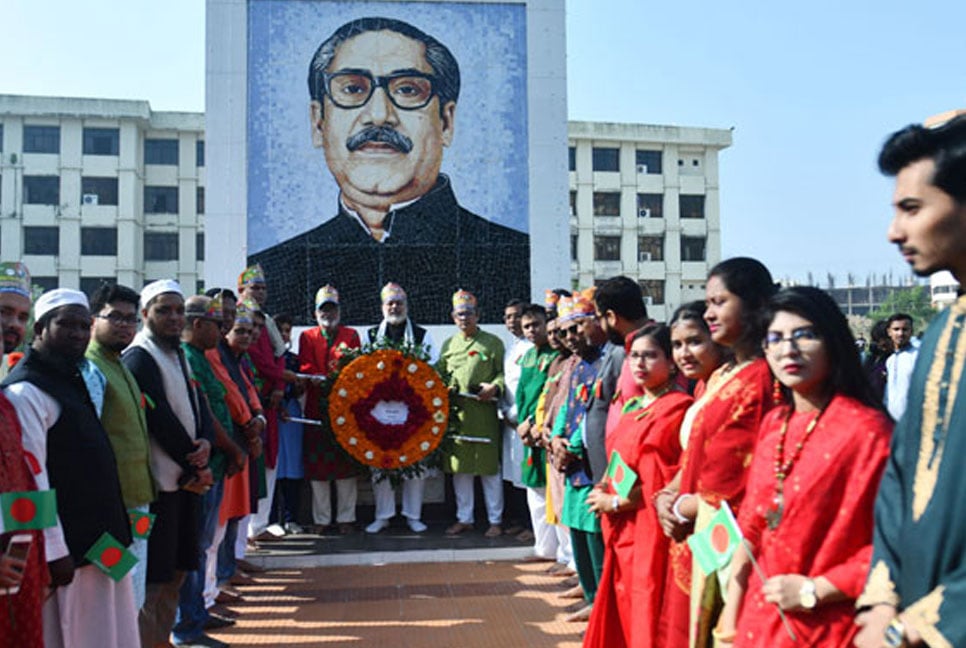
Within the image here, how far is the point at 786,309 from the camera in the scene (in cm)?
242

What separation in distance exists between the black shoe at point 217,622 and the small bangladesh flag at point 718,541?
11.9ft

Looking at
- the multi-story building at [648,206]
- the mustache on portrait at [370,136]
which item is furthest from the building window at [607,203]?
the mustache on portrait at [370,136]

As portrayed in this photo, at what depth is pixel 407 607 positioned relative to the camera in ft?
18.4

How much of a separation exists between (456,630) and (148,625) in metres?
1.78

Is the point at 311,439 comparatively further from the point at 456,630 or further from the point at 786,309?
the point at 786,309

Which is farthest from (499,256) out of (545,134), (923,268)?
(923,268)

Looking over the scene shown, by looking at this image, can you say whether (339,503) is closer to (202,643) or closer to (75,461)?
(202,643)

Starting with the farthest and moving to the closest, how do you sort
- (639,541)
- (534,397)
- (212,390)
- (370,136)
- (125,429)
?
1. (370,136)
2. (534,397)
3. (212,390)
4. (125,429)
5. (639,541)

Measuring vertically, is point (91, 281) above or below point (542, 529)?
above

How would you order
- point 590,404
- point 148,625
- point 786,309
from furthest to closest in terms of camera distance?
point 590,404
point 148,625
point 786,309

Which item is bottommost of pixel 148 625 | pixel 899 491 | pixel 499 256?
pixel 148 625

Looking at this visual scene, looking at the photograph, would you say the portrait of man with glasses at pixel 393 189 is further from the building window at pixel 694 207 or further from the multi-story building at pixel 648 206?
the building window at pixel 694 207

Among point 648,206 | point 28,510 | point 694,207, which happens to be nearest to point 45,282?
point 648,206

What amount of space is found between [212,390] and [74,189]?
40.1 meters
